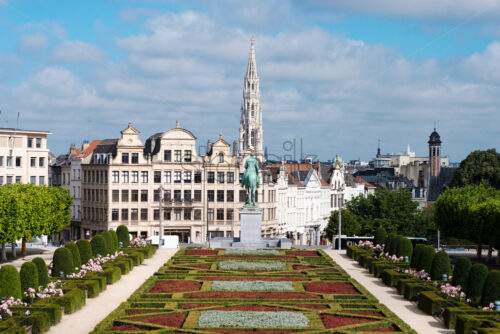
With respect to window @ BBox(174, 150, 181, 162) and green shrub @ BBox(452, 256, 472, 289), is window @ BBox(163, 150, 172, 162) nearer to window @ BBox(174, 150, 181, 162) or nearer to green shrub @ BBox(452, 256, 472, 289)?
window @ BBox(174, 150, 181, 162)

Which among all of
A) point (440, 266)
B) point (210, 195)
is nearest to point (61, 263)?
point (440, 266)

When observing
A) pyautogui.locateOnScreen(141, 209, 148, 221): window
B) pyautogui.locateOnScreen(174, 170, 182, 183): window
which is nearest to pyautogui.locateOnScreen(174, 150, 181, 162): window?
pyautogui.locateOnScreen(174, 170, 182, 183): window

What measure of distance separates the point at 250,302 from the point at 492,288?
11.1 metres

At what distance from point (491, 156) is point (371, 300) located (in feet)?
259

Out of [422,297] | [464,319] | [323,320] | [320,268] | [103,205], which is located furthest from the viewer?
[103,205]

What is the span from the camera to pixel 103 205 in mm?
106125

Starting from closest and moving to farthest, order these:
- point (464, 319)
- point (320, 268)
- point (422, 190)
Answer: point (464, 319), point (320, 268), point (422, 190)

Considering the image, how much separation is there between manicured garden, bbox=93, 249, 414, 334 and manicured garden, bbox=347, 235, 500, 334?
2268 mm

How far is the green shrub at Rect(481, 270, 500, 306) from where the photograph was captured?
3656cm

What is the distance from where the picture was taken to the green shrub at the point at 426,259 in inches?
1973

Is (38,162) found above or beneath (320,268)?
above

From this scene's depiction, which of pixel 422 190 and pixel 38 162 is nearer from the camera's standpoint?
pixel 38 162

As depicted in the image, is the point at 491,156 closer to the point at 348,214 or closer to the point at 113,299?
the point at 348,214

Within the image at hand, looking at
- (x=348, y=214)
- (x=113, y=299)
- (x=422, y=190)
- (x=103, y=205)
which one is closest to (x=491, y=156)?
(x=348, y=214)
